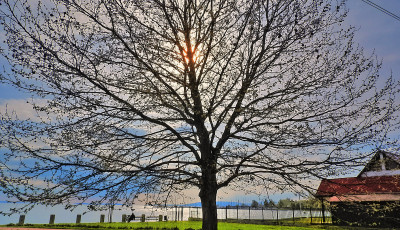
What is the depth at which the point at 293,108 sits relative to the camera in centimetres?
796

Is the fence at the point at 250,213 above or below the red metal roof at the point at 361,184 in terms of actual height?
below

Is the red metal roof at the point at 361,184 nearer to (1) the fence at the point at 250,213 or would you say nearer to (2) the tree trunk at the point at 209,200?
(2) the tree trunk at the point at 209,200

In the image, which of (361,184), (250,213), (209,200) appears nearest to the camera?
(361,184)

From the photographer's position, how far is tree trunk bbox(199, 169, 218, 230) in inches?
319

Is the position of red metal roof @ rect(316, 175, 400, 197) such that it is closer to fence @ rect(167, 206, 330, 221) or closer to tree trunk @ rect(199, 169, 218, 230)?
tree trunk @ rect(199, 169, 218, 230)

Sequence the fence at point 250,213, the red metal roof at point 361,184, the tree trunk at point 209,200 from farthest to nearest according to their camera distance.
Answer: the fence at point 250,213 → the tree trunk at point 209,200 → the red metal roof at point 361,184

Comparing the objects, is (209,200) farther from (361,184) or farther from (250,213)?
(250,213)

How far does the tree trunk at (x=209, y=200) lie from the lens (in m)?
8.09

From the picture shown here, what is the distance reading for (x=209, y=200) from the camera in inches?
328

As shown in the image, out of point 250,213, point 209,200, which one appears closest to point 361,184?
point 209,200

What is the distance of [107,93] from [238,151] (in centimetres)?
438

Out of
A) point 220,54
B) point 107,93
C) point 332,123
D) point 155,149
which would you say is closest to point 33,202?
point 107,93

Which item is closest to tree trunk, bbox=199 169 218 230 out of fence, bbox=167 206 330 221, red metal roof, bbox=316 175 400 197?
red metal roof, bbox=316 175 400 197

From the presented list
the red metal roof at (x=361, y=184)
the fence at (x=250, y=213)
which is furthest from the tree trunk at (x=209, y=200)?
the fence at (x=250, y=213)
